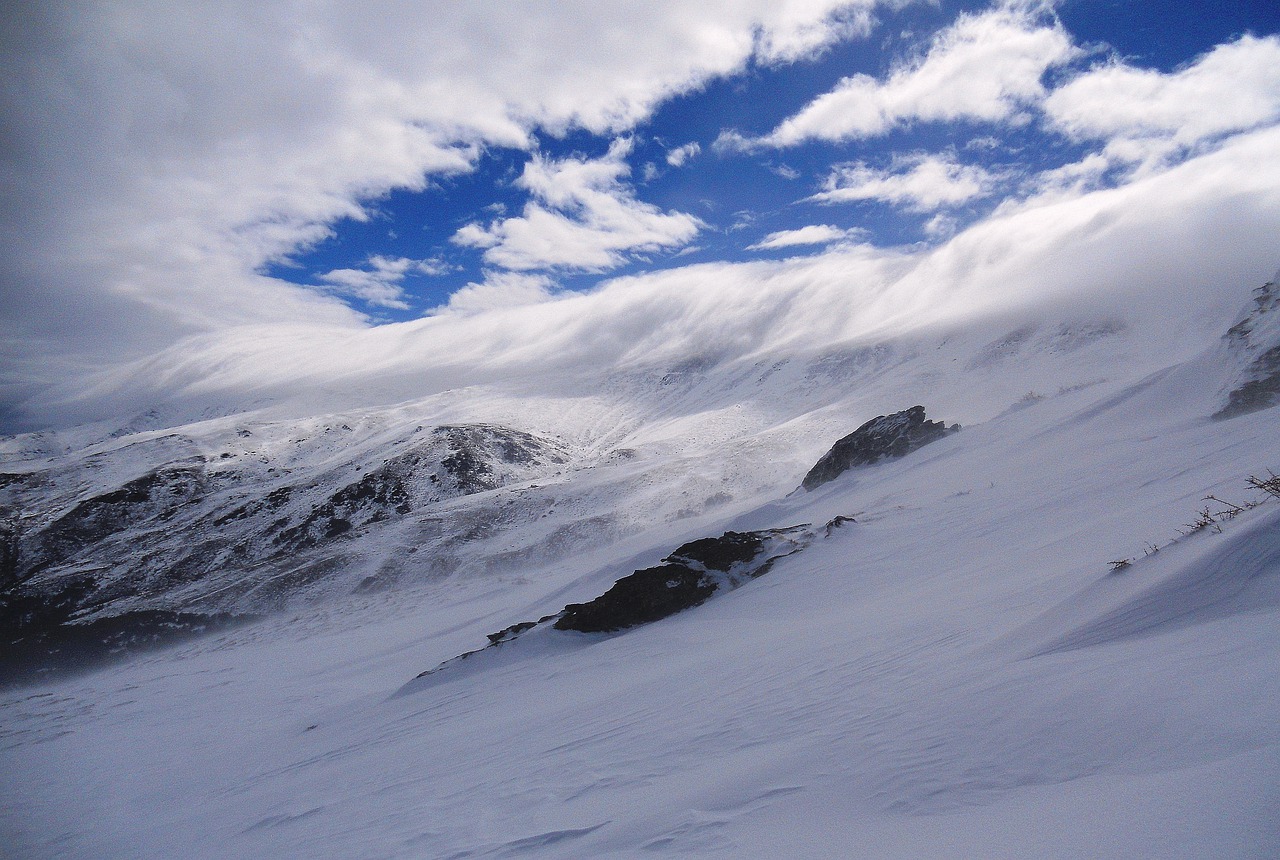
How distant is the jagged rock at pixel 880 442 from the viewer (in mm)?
30016

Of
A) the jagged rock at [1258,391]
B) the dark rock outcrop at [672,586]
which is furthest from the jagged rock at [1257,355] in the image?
the dark rock outcrop at [672,586]

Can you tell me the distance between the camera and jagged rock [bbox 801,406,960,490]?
3002 cm

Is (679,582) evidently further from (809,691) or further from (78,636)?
(78,636)

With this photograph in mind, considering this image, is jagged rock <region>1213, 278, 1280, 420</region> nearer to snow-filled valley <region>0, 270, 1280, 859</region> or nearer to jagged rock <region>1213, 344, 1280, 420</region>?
jagged rock <region>1213, 344, 1280, 420</region>

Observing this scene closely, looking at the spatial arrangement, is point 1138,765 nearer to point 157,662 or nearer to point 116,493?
point 157,662

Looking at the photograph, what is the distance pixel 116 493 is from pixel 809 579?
78556 mm

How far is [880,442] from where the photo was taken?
3091cm

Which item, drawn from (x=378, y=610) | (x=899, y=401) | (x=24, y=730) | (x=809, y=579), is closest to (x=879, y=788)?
(x=809, y=579)

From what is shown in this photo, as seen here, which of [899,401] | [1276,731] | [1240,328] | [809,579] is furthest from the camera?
[899,401]

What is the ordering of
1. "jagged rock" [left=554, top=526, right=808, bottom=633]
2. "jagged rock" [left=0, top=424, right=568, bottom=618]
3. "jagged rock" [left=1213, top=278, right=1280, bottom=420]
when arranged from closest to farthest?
1. "jagged rock" [left=554, top=526, right=808, bottom=633]
2. "jagged rock" [left=1213, top=278, right=1280, bottom=420]
3. "jagged rock" [left=0, top=424, right=568, bottom=618]

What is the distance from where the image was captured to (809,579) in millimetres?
13570

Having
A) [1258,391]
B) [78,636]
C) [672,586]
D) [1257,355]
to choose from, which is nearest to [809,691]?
[672,586]

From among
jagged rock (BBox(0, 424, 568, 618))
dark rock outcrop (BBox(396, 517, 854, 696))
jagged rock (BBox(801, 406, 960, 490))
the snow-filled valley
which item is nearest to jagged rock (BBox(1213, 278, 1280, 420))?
the snow-filled valley

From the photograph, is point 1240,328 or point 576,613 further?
point 1240,328
